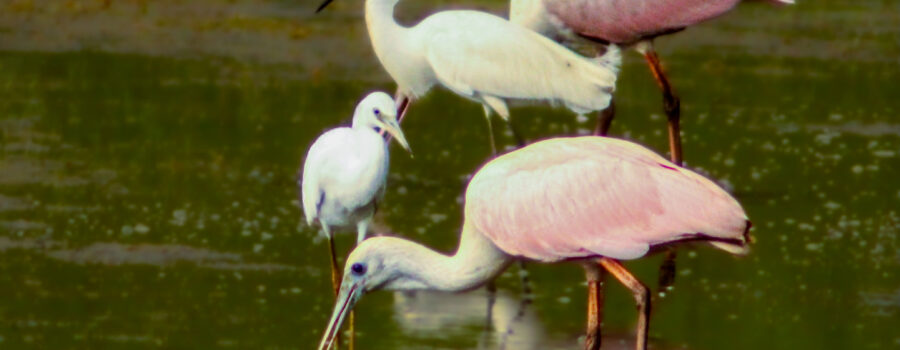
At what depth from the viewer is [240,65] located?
45.6ft

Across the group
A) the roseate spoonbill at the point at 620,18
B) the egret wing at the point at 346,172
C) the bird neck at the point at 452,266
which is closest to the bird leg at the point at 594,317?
the bird neck at the point at 452,266

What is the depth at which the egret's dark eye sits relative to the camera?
18.6 feet

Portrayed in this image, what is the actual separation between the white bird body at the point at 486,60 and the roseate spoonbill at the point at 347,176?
1.05 m

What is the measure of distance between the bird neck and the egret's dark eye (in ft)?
0.37

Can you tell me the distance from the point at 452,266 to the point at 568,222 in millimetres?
414

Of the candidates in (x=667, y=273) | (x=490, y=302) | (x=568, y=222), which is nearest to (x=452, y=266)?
(x=568, y=222)

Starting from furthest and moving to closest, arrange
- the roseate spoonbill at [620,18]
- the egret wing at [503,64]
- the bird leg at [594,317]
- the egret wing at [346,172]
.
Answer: the roseate spoonbill at [620,18]
the egret wing at [503,64]
the egret wing at [346,172]
the bird leg at [594,317]

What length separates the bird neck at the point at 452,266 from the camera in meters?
5.75

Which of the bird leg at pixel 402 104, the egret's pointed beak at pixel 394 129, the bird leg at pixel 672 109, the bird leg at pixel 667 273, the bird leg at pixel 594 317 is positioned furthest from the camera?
the bird leg at pixel 672 109

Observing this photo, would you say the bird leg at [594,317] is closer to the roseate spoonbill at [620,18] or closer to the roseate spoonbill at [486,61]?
the roseate spoonbill at [486,61]

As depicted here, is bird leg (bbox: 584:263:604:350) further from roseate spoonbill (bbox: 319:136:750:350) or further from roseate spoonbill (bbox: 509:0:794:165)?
roseate spoonbill (bbox: 509:0:794:165)

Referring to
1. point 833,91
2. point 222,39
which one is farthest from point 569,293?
point 222,39

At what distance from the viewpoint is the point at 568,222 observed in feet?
19.4

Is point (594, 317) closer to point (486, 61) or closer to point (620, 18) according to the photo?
point (486, 61)
